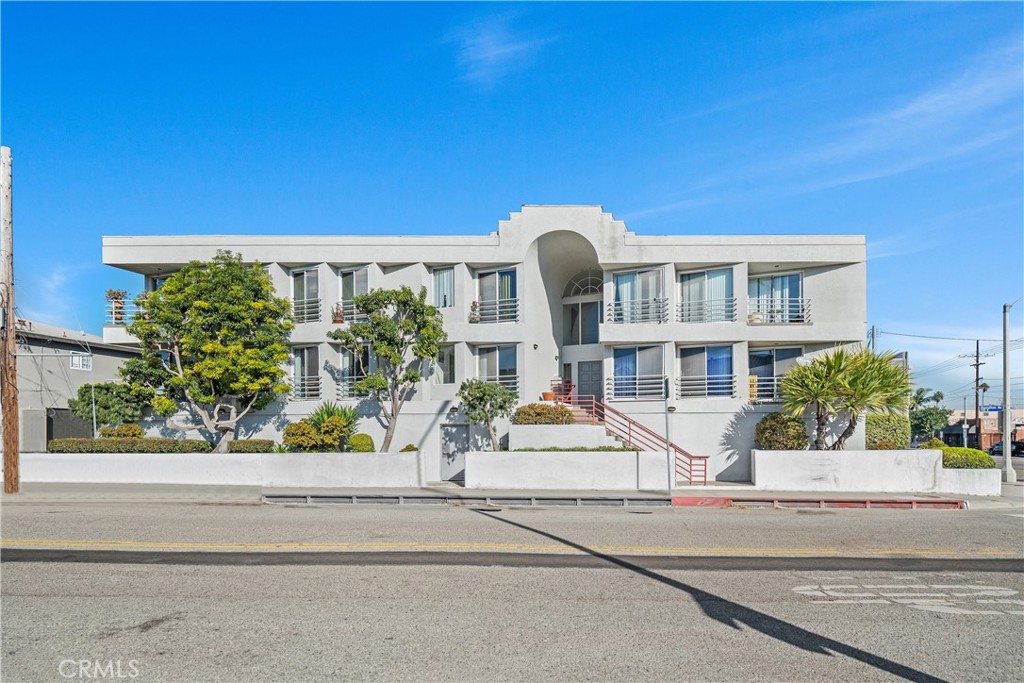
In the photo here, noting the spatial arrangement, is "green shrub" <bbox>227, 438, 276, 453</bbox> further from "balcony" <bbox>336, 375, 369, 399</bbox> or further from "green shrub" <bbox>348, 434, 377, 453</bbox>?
"balcony" <bbox>336, 375, 369, 399</bbox>

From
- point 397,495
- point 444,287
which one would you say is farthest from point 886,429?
point 397,495

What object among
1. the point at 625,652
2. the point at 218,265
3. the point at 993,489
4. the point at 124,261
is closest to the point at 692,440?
the point at 993,489

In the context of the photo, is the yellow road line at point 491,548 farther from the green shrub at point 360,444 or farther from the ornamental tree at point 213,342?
the green shrub at point 360,444

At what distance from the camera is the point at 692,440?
27.3 meters

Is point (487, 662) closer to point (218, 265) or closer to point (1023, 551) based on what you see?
point (1023, 551)

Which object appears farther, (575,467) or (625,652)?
(575,467)

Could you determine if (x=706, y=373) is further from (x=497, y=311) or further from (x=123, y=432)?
(x=123, y=432)

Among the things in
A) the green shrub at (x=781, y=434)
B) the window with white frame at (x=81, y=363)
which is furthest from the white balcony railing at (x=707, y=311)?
the window with white frame at (x=81, y=363)

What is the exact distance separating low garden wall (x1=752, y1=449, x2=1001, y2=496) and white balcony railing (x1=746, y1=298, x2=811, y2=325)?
685 cm

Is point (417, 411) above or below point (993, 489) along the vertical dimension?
above

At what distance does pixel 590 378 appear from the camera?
31.4 metres

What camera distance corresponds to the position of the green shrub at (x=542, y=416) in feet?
82.7

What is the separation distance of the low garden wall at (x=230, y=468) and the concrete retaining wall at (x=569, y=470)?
85.7 inches

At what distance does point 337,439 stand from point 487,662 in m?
19.0
